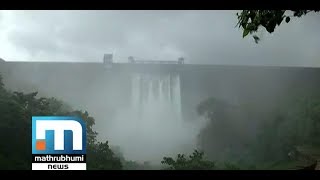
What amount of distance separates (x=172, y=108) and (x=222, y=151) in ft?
20.8

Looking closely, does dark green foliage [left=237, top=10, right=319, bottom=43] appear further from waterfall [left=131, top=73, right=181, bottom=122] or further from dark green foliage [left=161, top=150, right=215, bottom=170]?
waterfall [left=131, top=73, right=181, bottom=122]

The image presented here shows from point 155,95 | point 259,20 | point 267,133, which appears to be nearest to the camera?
point 259,20

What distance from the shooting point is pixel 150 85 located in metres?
39.5

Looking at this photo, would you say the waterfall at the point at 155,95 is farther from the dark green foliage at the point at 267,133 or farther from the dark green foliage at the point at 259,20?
the dark green foliage at the point at 259,20

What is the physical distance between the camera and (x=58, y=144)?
7578mm

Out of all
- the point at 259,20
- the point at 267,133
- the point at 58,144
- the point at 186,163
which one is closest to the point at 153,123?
the point at 267,133

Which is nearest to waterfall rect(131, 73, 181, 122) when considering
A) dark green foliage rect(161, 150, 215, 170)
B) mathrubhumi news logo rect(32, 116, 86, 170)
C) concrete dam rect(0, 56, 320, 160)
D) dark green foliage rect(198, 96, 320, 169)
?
concrete dam rect(0, 56, 320, 160)

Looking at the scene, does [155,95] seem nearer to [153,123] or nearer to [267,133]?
[153,123]

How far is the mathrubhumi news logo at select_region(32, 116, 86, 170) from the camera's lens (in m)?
7.36
